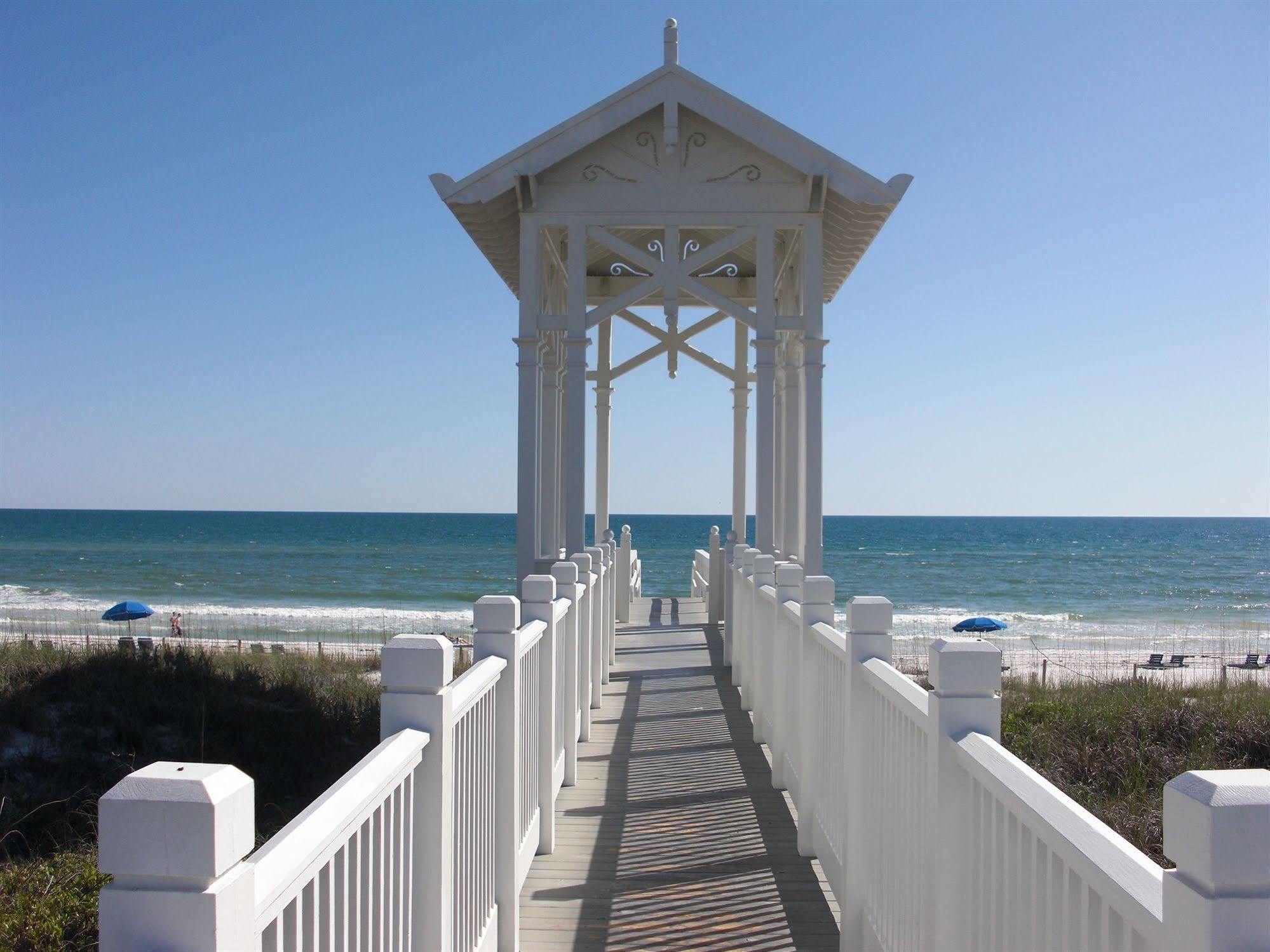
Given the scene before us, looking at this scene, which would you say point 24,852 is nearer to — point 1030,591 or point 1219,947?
point 1219,947

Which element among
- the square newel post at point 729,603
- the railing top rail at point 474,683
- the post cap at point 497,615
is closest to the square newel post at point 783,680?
the post cap at point 497,615

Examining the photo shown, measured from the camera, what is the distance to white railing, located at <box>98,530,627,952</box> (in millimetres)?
1260

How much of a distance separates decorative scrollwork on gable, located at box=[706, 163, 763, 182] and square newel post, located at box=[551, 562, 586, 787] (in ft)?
14.0

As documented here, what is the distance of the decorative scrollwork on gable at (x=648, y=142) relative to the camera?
8.68m

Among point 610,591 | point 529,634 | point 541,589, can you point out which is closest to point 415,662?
point 529,634

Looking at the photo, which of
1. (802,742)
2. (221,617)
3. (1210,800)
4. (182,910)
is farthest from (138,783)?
(221,617)

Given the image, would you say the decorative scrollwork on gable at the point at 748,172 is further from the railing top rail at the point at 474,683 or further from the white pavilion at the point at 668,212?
the railing top rail at the point at 474,683

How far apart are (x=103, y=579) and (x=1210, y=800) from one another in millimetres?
49004

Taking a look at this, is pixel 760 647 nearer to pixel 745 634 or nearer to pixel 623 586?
pixel 745 634

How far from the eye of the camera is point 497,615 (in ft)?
11.5

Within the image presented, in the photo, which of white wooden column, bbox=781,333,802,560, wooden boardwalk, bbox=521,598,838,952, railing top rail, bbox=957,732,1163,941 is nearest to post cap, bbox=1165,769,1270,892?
railing top rail, bbox=957,732,1163,941

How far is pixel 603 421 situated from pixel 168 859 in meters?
12.2

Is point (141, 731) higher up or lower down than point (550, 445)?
lower down

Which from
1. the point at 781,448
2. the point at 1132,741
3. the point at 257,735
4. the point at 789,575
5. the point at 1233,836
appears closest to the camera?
the point at 1233,836
